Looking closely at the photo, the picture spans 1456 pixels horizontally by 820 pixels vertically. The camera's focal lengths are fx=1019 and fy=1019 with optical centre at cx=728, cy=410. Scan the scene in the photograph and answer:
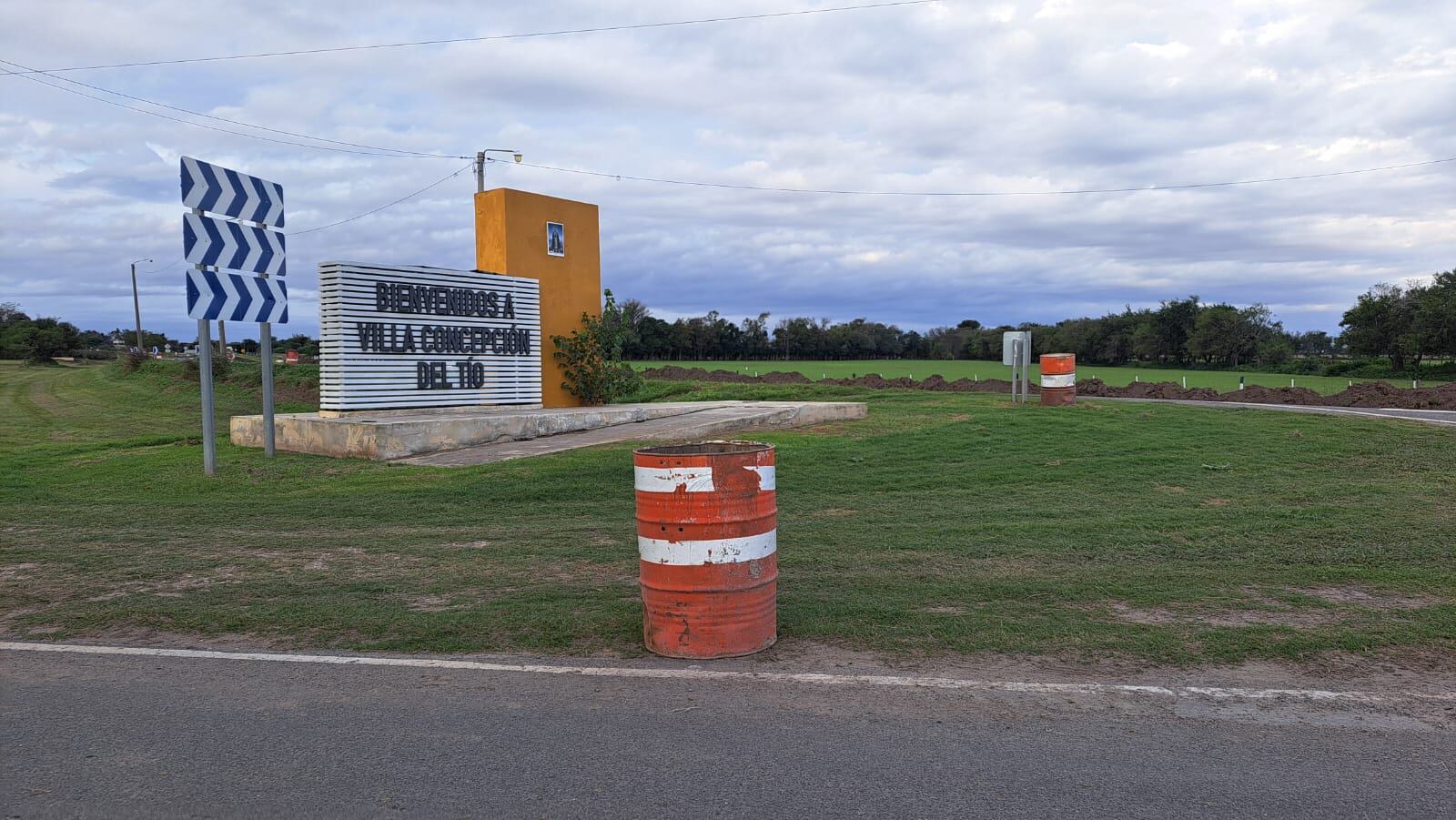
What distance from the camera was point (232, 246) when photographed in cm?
1504

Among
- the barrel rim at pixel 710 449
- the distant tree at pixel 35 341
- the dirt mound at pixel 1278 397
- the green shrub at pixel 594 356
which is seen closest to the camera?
the barrel rim at pixel 710 449

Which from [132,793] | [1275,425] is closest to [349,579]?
[132,793]

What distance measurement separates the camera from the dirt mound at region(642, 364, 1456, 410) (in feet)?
98.5

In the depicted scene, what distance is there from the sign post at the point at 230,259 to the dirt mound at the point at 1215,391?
78.3 ft

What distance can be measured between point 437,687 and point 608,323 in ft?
53.9

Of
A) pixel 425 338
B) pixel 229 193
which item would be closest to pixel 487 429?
pixel 425 338

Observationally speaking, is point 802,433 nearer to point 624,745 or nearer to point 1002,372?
point 624,745

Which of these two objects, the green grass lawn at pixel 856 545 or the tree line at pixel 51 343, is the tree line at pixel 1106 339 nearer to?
the tree line at pixel 51 343

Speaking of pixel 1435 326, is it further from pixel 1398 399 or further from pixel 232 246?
pixel 232 246

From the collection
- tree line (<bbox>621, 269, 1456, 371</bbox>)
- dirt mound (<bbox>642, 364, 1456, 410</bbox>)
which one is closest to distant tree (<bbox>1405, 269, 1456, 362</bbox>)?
tree line (<bbox>621, 269, 1456, 371</bbox>)

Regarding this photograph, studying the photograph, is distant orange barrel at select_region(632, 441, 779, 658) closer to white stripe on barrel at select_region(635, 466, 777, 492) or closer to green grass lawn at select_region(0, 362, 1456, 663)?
white stripe on barrel at select_region(635, 466, 777, 492)

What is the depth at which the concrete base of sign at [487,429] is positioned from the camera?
15.0 meters

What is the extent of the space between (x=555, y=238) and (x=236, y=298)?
6.80 meters

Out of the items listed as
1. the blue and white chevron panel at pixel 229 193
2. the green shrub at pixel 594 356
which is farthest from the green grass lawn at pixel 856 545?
the green shrub at pixel 594 356
